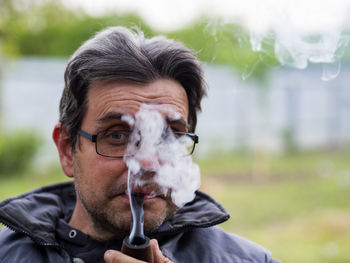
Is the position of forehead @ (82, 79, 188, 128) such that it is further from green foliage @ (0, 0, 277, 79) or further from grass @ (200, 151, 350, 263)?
grass @ (200, 151, 350, 263)

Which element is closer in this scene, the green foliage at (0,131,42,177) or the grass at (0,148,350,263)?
the grass at (0,148,350,263)

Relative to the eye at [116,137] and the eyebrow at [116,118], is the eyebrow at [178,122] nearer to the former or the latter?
the eyebrow at [116,118]

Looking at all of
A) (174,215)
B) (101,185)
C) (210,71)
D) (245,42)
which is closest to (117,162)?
(101,185)

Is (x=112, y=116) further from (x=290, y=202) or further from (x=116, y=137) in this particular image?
(x=290, y=202)

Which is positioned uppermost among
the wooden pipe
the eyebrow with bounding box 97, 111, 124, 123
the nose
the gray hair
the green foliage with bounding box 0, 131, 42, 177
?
the gray hair

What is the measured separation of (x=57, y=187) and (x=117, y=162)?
725 mm

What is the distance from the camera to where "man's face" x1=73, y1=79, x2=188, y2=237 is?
194cm

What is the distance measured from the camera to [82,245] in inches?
83.6

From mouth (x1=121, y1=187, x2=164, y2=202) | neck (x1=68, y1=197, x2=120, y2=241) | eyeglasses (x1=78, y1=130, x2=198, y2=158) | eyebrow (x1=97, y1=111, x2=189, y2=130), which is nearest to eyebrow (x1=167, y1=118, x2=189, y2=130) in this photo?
eyebrow (x1=97, y1=111, x2=189, y2=130)

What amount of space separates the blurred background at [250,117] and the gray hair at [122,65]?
23cm

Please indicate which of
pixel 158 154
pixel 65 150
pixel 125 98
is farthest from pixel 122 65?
pixel 65 150

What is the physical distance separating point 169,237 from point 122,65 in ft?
2.66

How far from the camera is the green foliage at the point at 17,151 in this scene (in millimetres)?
11367

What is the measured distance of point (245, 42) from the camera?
2.66 metres
